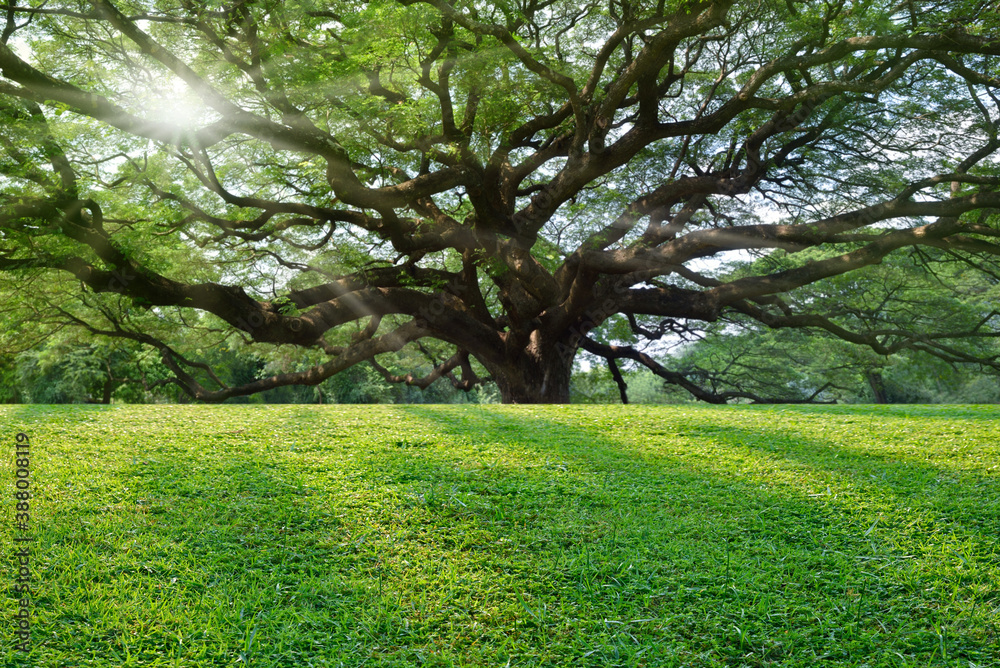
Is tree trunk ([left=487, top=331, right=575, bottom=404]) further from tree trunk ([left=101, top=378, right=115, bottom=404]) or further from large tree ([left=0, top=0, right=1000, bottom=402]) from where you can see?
tree trunk ([left=101, top=378, right=115, bottom=404])

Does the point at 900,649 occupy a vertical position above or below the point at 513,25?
below

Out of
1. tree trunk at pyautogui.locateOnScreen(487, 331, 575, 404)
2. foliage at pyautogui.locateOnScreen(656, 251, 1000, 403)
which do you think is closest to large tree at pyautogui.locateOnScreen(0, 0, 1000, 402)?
tree trunk at pyautogui.locateOnScreen(487, 331, 575, 404)

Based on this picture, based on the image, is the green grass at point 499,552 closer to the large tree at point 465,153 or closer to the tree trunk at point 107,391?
the large tree at point 465,153

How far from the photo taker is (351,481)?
3.79 metres

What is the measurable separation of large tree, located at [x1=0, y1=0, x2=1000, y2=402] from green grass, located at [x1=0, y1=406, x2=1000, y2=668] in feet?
14.9

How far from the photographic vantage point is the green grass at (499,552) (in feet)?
7.72

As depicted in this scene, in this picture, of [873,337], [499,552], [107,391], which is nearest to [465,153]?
[499,552]

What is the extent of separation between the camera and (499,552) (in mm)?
2967

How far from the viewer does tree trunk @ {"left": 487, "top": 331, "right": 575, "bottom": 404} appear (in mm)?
11922

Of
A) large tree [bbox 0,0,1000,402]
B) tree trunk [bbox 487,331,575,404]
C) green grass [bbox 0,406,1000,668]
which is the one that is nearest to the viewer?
green grass [bbox 0,406,1000,668]

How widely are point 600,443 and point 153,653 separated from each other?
351 centimetres

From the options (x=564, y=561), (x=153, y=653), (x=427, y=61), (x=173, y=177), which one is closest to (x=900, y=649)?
(x=564, y=561)

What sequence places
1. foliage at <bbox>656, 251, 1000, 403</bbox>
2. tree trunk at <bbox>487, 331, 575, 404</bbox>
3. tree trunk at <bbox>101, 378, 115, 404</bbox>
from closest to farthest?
1. tree trunk at <bbox>487, 331, 575, 404</bbox>
2. foliage at <bbox>656, 251, 1000, 403</bbox>
3. tree trunk at <bbox>101, 378, 115, 404</bbox>

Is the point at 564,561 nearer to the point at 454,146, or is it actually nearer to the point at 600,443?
the point at 600,443
